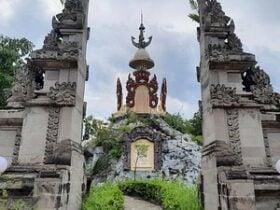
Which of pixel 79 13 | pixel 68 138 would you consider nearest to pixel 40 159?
pixel 68 138

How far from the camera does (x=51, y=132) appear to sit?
18.7 feet

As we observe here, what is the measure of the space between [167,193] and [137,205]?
109 inches

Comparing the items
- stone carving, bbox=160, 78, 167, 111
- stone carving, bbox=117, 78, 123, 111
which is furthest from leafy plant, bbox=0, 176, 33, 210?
stone carving, bbox=160, 78, 167, 111

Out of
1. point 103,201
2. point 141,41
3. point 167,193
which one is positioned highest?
point 141,41

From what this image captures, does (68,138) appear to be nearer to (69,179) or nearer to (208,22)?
(69,179)

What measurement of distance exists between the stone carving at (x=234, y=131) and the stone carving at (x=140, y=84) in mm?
18989

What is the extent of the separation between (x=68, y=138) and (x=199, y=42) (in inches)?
153

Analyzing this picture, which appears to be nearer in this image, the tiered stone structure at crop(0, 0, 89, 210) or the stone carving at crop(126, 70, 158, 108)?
the tiered stone structure at crop(0, 0, 89, 210)

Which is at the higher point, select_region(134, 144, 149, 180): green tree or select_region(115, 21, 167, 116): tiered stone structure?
select_region(115, 21, 167, 116): tiered stone structure

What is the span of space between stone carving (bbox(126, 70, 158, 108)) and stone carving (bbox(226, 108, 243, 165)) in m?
19.0

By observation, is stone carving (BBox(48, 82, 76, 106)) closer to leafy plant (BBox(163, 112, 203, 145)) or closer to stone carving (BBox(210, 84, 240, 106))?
stone carving (BBox(210, 84, 240, 106))

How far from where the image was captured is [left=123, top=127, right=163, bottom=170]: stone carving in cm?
1933

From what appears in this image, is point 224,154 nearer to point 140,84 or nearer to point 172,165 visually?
point 172,165

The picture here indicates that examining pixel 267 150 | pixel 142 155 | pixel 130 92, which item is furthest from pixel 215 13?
pixel 130 92
